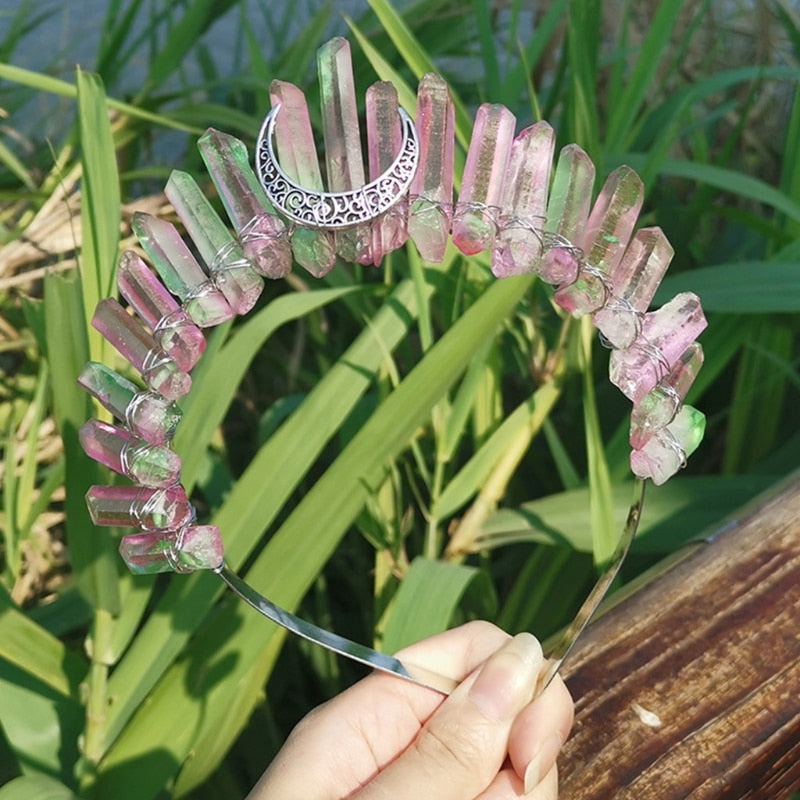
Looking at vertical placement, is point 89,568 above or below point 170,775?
above

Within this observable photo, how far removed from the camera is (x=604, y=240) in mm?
536

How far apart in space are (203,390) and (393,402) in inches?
4.8

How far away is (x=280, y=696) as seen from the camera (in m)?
0.91

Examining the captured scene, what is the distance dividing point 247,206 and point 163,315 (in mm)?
66

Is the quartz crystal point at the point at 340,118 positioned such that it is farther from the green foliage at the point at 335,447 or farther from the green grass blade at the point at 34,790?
the green grass blade at the point at 34,790

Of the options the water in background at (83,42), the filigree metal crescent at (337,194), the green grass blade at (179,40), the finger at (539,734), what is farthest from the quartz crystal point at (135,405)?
the water in background at (83,42)

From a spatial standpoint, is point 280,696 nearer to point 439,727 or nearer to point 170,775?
point 170,775

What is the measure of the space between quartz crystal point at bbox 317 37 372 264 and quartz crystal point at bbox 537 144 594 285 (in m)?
0.09

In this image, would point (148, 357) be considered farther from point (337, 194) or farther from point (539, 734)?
point (539, 734)

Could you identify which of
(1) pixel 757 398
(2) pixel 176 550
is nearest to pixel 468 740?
(2) pixel 176 550

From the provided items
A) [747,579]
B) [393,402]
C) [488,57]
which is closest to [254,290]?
[393,402]

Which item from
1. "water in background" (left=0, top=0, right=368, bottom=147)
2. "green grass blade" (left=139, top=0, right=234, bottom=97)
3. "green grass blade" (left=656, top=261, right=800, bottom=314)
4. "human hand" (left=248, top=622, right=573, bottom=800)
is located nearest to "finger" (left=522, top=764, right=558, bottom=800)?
"human hand" (left=248, top=622, right=573, bottom=800)

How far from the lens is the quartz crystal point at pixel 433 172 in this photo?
0.50 metres

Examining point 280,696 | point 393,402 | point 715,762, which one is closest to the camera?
point 715,762
